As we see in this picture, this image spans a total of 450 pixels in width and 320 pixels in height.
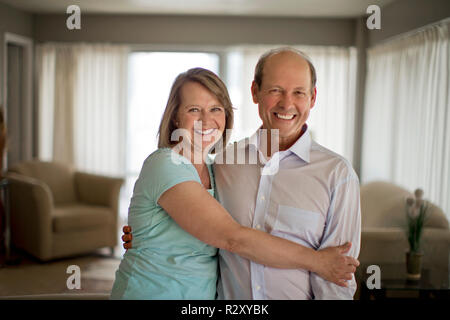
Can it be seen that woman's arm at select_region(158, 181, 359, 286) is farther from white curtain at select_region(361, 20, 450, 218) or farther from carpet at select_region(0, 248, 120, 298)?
white curtain at select_region(361, 20, 450, 218)

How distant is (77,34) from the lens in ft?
15.2

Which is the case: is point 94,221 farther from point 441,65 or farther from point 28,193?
point 441,65

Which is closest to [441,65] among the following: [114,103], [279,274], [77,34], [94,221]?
[279,274]

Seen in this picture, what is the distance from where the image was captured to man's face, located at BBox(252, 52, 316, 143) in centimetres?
119

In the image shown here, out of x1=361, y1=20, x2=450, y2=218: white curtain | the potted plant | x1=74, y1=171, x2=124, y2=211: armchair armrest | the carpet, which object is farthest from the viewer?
x1=74, y1=171, x2=124, y2=211: armchair armrest

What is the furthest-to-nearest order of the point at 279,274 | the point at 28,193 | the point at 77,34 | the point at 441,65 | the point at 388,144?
the point at 77,34
the point at 388,144
the point at 28,193
the point at 441,65
the point at 279,274

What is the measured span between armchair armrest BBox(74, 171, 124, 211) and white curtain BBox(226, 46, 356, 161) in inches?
58.2

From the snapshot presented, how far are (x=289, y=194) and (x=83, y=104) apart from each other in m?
3.91

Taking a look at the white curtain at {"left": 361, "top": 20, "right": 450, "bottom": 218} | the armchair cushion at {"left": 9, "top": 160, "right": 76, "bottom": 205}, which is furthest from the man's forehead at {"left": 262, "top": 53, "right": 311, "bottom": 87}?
the armchair cushion at {"left": 9, "top": 160, "right": 76, "bottom": 205}

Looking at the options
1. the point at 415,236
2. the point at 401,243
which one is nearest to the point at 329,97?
the point at 401,243

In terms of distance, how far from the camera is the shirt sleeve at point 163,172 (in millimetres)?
1095

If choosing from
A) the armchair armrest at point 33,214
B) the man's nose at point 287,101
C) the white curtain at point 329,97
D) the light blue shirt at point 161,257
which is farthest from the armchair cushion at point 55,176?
the man's nose at point 287,101

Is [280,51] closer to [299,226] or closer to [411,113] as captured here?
[299,226]
